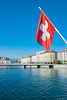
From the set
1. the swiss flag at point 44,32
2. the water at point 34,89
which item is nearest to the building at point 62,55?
the water at point 34,89

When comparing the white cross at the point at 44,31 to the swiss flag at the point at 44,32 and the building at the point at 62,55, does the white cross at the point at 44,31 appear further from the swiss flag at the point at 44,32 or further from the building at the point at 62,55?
the building at the point at 62,55

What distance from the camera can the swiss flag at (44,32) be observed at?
1205 cm

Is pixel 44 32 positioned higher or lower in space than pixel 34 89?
higher

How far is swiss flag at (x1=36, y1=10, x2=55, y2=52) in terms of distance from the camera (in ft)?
39.5

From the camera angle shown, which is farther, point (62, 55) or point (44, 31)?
point (62, 55)

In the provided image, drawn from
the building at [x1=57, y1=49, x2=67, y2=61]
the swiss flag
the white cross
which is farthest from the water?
the building at [x1=57, y1=49, x2=67, y2=61]

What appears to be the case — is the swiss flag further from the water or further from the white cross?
the water

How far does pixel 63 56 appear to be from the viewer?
174 meters

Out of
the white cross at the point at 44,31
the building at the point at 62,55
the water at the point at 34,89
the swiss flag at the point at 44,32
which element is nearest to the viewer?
the swiss flag at the point at 44,32

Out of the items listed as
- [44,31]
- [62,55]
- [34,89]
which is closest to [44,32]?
[44,31]

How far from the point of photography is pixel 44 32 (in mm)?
12219

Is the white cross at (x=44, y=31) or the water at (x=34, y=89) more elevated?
the white cross at (x=44, y=31)

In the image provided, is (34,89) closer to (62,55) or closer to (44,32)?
(44,32)

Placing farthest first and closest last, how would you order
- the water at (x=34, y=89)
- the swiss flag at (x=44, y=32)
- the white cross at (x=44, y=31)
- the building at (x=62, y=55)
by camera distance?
the building at (x=62, y=55), the water at (x=34, y=89), the white cross at (x=44, y=31), the swiss flag at (x=44, y=32)
